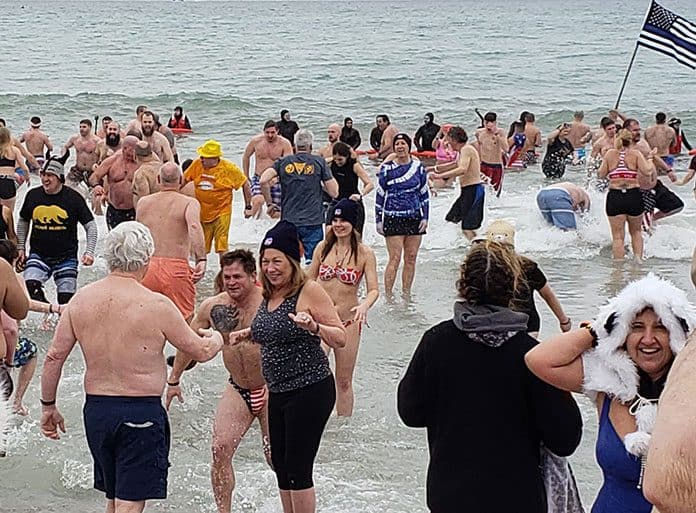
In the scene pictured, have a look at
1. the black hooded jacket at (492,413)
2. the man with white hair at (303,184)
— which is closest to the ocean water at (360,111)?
the man with white hair at (303,184)

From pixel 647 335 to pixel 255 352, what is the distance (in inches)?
95.2

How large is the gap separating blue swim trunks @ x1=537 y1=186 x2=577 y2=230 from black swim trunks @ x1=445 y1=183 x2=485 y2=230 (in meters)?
1.71

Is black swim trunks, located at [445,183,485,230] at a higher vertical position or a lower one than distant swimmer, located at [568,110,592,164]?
lower

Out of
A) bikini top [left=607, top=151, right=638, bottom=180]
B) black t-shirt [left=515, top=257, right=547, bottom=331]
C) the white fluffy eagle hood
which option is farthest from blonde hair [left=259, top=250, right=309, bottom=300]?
bikini top [left=607, top=151, right=638, bottom=180]

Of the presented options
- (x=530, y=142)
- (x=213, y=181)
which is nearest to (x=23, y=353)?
(x=213, y=181)

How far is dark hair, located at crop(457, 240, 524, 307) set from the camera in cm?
343

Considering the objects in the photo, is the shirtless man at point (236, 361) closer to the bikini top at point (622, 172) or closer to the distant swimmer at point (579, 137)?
the bikini top at point (622, 172)

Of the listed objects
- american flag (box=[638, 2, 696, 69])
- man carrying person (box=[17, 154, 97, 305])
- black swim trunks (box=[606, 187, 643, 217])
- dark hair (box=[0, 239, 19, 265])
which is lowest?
man carrying person (box=[17, 154, 97, 305])

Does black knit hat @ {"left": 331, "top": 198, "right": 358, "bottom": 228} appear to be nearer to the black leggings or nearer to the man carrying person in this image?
the black leggings

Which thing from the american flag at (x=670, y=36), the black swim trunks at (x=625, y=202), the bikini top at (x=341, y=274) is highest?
the american flag at (x=670, y=36)

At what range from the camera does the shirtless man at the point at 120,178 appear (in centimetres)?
930

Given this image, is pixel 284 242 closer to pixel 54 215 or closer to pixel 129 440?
pixel 129 440

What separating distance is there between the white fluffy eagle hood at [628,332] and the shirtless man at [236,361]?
89.7 inches

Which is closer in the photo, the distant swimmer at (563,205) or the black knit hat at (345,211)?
the black knit hat at (345,211)
